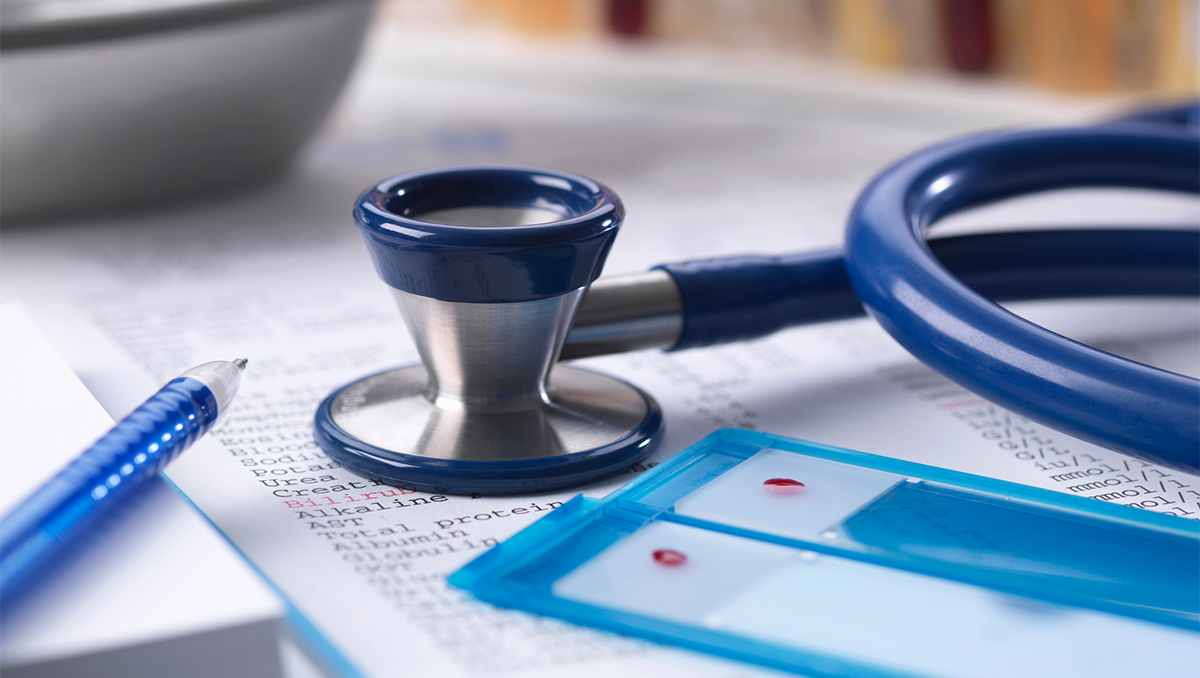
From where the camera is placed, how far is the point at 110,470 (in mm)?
376

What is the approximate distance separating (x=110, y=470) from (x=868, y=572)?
24cm

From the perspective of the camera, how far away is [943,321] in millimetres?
462

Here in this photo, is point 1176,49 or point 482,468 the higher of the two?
point 1176,49

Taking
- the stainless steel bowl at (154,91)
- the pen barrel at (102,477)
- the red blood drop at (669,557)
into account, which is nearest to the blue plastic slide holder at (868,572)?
the red blood drop at (669,557)

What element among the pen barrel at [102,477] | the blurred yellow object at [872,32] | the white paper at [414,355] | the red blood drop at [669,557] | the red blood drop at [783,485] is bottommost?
the white paper at [414,355]

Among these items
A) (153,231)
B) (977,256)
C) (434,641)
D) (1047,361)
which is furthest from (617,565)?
(153,231)

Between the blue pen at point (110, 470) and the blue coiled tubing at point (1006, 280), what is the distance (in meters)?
0.21

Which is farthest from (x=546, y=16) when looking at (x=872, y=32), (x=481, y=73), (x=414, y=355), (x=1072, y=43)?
(x=414, y=355)

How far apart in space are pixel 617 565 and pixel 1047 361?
167 mm

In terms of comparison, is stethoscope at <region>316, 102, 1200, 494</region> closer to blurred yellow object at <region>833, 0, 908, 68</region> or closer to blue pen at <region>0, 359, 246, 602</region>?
blue pen at <region>0, 359, 246, 602</region>

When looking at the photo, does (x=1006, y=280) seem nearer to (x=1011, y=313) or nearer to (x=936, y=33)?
(x=1011, y=313)

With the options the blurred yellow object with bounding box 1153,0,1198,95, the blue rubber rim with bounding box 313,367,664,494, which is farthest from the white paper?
the blurred yellow object with bounding box 1153,0,1198,95

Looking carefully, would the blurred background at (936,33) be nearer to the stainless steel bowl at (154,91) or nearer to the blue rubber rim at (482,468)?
→ the stainless steel bowl at (154,91)

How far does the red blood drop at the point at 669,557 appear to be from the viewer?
39 centimetres
